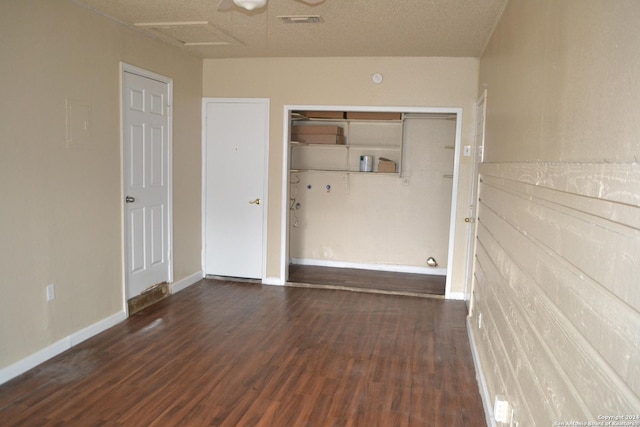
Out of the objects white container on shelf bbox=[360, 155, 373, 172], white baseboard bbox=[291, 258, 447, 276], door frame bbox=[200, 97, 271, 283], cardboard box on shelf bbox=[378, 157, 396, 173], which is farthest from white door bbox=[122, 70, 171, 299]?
cardboard box on shelf bbox=[378, 157, 396, 173]

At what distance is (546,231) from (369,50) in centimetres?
357

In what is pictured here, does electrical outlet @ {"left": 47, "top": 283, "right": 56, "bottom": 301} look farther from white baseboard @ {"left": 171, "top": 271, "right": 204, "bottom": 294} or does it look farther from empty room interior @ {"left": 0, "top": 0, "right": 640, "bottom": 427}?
white baseboard @ {"left": 171, "top": 271, "right": 204, "bottom": 294}

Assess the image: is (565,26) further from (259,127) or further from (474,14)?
(259,127)

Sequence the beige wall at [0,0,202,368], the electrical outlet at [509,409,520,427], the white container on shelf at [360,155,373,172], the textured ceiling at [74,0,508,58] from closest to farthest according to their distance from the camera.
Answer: the electrical outlet at [509,409,520,427] → the beige wall at [0,0,202,368] → the textured ceiling at [74,0,508,58] → the white container on shelf at [360,155,373,172]

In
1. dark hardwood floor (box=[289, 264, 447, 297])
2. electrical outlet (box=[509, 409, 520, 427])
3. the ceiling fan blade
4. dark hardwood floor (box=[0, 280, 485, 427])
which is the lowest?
dark hardwood floor (box=[0, 280, 485, 427])

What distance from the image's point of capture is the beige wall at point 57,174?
121 inches

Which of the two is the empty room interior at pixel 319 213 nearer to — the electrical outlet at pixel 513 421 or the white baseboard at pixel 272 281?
the white baseboard at pixel 272 281

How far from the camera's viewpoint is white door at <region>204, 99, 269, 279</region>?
5.57m

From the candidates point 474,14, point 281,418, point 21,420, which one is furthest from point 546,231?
point 21,420

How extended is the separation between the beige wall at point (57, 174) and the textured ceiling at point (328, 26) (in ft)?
1.24

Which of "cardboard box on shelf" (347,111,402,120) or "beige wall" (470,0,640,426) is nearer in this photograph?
"beige wall" (470,0,640,426)

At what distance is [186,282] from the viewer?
5441 millimetres

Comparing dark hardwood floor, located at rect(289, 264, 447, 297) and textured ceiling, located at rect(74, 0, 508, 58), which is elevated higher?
textured ceiling, located at rect(74, 0, 508, 58)

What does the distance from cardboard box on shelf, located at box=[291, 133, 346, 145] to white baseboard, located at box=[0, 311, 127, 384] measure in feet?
10.2
